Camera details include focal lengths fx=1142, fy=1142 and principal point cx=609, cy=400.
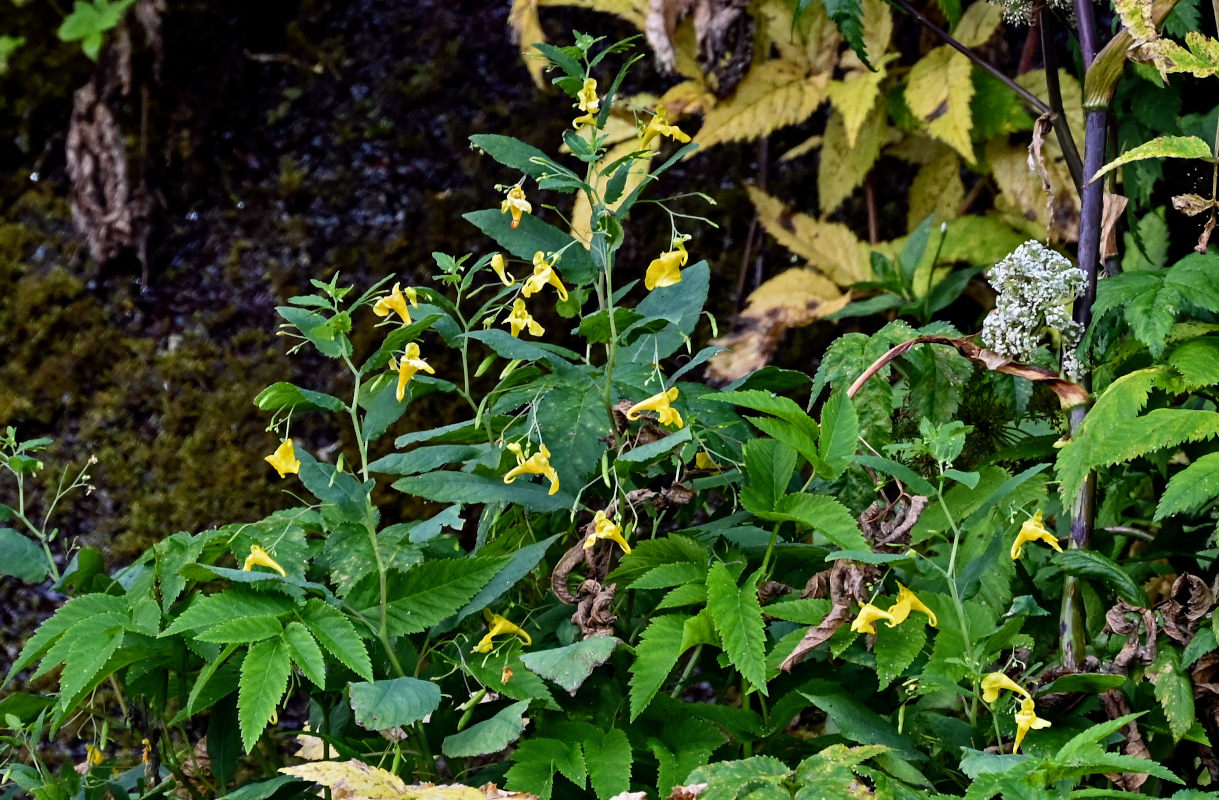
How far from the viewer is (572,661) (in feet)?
3.10

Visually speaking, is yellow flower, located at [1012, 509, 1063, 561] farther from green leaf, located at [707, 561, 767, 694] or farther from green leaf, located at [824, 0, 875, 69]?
green leaf, located at [824, 0, 875, 69]

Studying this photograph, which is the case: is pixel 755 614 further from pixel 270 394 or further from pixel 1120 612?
pixel 270 394

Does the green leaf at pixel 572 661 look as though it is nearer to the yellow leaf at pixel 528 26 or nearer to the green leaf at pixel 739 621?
the green leaf at pixel 739 621

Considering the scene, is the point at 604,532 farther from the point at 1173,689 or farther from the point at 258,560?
the point at 1173,689

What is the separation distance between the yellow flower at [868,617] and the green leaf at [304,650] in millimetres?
441

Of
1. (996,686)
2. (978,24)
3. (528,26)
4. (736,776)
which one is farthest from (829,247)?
(736,776)

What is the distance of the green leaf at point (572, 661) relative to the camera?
3.05ft

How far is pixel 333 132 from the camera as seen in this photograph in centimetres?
248

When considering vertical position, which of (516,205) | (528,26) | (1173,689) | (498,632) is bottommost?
(1173,689)

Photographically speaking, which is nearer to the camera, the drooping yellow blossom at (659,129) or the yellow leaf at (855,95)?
the drooping yellow blossom at (659,129)

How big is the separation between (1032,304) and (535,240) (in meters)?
0.52

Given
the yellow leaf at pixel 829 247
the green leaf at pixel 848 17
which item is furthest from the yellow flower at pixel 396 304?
the yellow leaf at pixel 829 247

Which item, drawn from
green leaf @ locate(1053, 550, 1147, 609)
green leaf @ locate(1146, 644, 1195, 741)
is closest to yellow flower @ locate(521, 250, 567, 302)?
green leaf @ locate(1053, 550, 1147, 609)

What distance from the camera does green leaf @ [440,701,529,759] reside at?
0.95 metres
